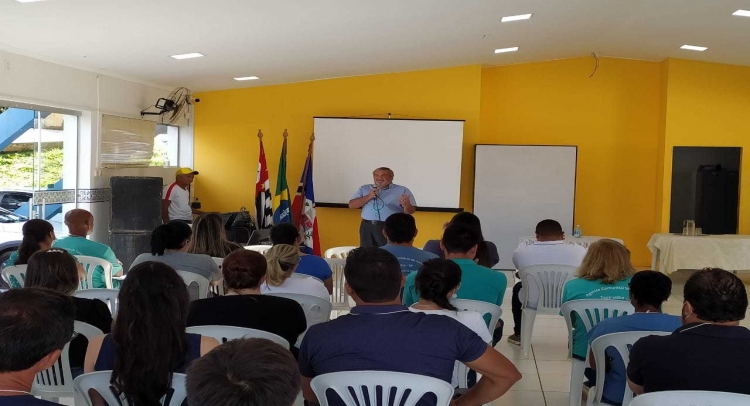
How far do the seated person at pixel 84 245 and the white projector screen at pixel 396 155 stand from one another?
495 centimetres

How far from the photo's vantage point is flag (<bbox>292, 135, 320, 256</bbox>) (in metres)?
8.91

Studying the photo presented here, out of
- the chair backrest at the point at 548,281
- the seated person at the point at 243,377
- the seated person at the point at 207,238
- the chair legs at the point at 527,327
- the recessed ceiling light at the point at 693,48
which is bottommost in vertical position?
the chair legs at the point at 527,327

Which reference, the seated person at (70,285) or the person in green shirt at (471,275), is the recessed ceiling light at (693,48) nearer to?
the person in green shirt at (471,275)

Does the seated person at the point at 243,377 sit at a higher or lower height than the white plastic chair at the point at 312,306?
higher

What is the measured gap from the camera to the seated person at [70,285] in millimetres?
2982

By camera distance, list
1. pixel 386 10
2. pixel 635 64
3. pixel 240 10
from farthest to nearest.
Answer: pixel 635 64, pixel 386 10, pixel 240 10

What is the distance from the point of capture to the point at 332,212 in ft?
33.2

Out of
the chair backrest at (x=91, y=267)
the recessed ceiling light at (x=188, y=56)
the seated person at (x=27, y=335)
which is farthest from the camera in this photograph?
the recessed ceiling light at (x=188, y=56)

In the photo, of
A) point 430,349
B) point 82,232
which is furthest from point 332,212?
point 430,349

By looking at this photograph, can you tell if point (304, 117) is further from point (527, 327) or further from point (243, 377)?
point (243, 377)

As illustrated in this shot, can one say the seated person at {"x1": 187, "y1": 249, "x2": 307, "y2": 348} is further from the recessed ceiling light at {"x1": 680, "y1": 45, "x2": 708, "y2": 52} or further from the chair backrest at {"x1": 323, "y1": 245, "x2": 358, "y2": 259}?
the recessed ceiling light at {"x1": 680, "y1": 45, "x2": 708, "y2": 52}

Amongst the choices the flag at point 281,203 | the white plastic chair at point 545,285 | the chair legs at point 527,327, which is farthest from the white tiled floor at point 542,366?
the flag at point 281,203

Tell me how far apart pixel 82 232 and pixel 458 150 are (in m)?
5.57

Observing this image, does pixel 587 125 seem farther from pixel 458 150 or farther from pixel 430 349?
pixel 430 349
